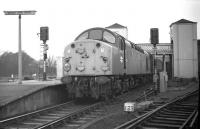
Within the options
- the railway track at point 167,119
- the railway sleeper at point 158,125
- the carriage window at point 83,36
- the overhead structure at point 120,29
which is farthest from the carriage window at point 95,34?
the overhead structure at point 120,29

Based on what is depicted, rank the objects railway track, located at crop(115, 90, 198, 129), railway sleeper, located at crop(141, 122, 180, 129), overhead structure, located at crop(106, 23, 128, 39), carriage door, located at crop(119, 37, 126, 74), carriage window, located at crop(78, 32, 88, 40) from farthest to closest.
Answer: overhead structure, located at crop(106, 23, 128, 39) < carriage door, located at crop(119, 37, 126, 74) < carriage window, located at crop(78, 32, 88, 40) < railway sleeper, located at crop(141, 122, 180, 129) < railway track, located at crop(115, 90, 198, 129)

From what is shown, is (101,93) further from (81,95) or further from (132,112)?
(132,112)

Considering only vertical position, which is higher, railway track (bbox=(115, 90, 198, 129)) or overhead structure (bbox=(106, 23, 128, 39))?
overhead structure (bbox=(106, 23, 128, 39))

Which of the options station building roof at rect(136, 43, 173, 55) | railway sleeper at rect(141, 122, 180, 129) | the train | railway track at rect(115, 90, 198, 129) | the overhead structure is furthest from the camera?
the overhead structure

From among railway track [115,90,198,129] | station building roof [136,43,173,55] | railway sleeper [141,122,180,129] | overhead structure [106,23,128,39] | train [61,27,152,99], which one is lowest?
railway sleeper [141,122,180,129]

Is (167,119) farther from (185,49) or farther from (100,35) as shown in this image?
(185,49)

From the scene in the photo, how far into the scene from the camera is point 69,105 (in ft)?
48.3

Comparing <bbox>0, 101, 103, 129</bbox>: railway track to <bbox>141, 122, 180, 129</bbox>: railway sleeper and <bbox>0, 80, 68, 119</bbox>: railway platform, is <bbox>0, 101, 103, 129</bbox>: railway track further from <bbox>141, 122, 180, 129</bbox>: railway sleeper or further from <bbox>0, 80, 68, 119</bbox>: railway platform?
<bbox>141, 122, 180, 129</bbox>: railway sleeper

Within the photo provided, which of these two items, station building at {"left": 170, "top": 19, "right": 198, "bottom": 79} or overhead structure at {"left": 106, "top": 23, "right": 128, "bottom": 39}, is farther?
overhead structure at {"left": 106, "top": 23, "right": 128, "bottom": 39}

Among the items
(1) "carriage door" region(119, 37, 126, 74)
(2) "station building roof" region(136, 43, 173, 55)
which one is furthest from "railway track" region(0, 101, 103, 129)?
(2) "station building roof" region(136, 43, 173, 55)

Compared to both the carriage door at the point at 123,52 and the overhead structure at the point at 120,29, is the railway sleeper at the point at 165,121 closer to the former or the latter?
the carriage door at the point at 123,52

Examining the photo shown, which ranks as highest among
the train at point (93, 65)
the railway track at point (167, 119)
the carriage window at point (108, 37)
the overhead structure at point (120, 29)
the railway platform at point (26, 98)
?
the overhead structure at point (120, 29)

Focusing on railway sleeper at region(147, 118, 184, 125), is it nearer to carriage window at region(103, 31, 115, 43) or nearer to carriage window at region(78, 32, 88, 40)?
carriage window at region(103, 31, 115, 43)

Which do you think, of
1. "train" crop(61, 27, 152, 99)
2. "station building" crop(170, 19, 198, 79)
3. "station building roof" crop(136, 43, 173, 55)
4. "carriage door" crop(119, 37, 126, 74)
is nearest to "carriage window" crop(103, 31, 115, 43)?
"train" crop(61, 27, 152, 99)
